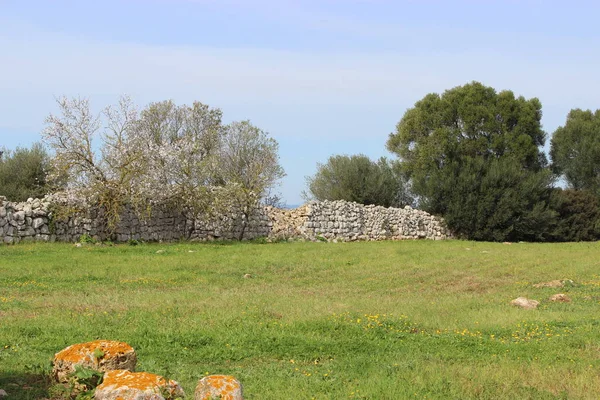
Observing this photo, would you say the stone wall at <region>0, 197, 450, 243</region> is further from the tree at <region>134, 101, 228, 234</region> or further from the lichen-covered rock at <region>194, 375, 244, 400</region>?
the lichen-covered rock at <region>194, 375, 244, 400</region>

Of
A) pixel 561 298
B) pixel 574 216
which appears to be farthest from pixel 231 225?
pixel 574 216

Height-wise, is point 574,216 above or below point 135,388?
above

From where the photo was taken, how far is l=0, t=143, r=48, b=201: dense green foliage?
3231cm

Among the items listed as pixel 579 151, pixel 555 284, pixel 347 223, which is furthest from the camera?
pixel 579 151

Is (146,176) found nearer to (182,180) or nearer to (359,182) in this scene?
(182,180)

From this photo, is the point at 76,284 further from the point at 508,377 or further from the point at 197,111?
the point at 197,111

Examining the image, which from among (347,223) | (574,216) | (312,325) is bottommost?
(312,325)

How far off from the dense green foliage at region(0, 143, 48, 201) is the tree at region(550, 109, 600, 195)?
36.7m

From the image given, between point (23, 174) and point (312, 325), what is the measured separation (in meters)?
26.7

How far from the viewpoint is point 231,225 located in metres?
31.7

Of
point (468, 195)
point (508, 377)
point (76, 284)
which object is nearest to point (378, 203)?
point (468, 195)

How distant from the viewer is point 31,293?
13.9 meters

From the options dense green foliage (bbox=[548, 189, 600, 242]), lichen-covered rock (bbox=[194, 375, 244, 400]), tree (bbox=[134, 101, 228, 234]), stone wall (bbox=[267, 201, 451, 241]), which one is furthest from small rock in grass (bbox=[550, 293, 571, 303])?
dense green foliage (bbox=[548, 189, 600, 242])

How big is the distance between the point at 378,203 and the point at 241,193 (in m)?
15.3
